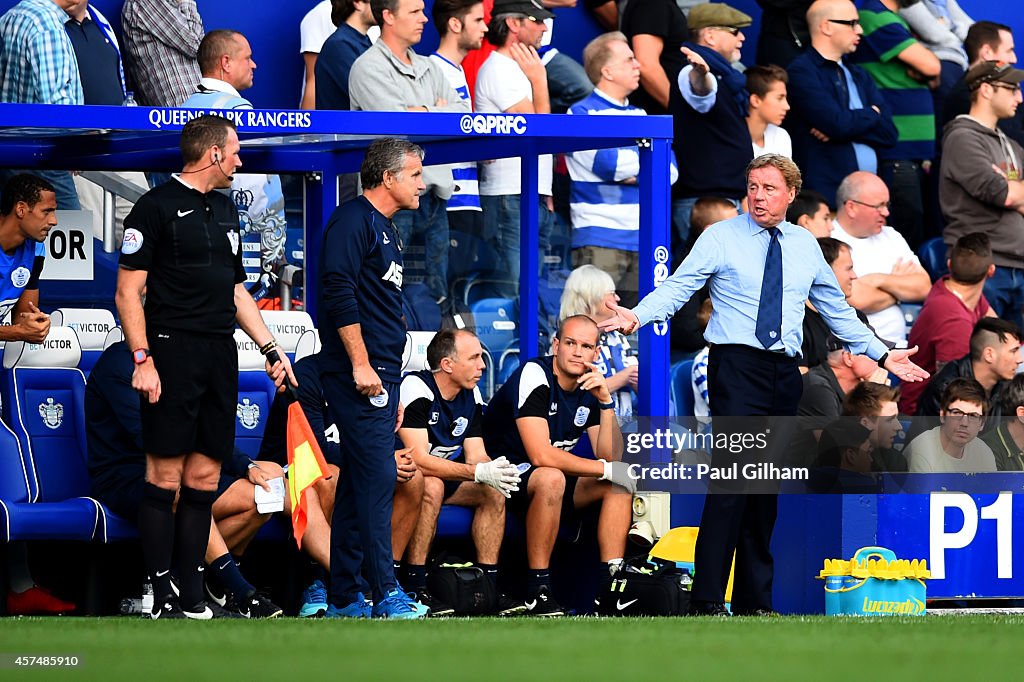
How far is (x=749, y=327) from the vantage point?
7789 millimetres

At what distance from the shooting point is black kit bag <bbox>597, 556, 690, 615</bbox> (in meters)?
8.12

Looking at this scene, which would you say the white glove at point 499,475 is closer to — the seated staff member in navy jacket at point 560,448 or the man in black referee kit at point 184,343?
the seated staff member in navy jacket at point 560,448

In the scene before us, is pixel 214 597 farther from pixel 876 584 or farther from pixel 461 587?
pixel 876 584

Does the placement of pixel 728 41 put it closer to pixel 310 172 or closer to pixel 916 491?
pixel 310 172

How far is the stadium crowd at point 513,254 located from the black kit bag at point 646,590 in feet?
0.33

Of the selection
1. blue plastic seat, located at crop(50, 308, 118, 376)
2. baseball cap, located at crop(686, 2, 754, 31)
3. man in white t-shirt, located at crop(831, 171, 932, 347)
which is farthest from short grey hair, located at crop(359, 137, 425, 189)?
man in white t-shirt, located at crop(831, 171, 932, 347)

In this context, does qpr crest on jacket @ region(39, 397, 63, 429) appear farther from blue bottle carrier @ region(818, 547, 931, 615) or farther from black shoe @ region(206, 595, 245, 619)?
blue bottle carrier @ region(818, 547, 931, 615)

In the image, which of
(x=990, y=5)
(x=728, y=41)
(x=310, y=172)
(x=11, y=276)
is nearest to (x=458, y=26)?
(x=310, y=172)

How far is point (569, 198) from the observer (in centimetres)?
1045

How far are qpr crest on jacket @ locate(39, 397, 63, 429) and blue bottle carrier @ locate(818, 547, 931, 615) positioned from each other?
368cm

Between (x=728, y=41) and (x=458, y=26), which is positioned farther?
(x=728, y=41)

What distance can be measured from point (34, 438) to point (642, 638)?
340cm

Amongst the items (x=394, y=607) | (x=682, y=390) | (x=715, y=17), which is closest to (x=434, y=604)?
(x=394, y=607)

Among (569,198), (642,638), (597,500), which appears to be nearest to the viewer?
(642,638)
